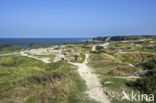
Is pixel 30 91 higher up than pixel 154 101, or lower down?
higher up

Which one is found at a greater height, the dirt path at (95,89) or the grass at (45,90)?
the grass at (45,90)

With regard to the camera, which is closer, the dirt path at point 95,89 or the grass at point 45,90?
the grass at point 45,90

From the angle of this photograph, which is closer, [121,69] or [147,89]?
[147,89]

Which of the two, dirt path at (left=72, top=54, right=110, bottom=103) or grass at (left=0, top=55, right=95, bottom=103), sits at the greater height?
grass at (left=0, top=55, right=95, bottom=103)

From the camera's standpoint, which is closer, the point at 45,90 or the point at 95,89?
the point at 45,90

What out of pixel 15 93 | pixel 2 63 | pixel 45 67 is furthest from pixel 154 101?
pixel 2 63

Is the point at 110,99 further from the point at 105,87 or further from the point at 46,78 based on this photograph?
the point at 46,78

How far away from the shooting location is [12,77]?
22047 millimetres

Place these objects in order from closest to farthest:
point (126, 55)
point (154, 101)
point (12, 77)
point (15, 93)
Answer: point (154, 101) → point (15, 93) → point (12, 77) → point (126, 55)

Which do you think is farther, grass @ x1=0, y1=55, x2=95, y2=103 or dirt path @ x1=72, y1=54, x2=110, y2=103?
dirt path @ x1=72, y1=54, x2=110, y2=103

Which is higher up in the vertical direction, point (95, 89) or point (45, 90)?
point (45, 90)

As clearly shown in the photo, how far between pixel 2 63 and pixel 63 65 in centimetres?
1610

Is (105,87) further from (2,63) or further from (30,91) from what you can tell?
(2,63)

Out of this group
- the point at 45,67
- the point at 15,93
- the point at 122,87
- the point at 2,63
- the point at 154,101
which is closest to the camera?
the point at 154,101
